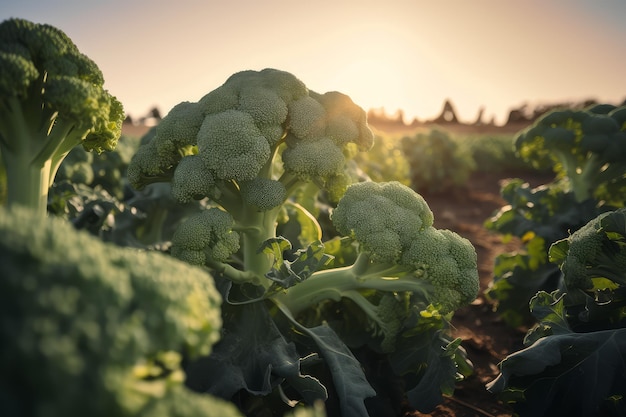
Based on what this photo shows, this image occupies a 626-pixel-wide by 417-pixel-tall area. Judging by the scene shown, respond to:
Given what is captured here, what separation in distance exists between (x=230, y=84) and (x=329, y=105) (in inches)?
26.4

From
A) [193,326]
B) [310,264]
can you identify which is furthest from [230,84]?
[193,326]

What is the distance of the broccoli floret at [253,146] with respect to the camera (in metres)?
2.84

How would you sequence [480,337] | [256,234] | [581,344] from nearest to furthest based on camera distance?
[581,344]
[256,234]
[480,337]

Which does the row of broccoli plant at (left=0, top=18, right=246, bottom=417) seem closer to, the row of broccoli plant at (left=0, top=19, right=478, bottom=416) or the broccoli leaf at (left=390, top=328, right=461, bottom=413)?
the row of broccoli plant at (left=0, top=19, right=478, bottom=416)

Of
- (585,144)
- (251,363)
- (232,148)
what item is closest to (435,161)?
(585,144)

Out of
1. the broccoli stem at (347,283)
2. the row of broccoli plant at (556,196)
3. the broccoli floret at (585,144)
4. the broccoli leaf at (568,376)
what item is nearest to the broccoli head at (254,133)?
the broccoli stem at (347,283)

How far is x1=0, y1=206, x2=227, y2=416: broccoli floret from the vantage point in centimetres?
98

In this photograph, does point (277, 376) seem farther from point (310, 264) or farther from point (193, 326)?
point (193, 326)

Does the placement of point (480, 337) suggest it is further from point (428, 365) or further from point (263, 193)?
point (263, 193)

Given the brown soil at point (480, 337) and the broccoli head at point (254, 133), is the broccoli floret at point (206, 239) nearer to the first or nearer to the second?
the broccoli head at point (254, 133)

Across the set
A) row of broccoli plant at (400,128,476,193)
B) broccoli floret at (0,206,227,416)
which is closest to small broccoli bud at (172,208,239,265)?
broccoli floret at (0,206,227,416)

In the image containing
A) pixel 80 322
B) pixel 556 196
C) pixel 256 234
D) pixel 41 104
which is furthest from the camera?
pixel 556 196

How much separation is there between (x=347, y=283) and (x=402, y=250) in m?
0.48

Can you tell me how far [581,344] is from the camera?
8.93 feet
